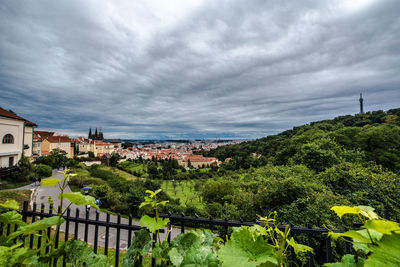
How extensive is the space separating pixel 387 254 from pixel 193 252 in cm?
56

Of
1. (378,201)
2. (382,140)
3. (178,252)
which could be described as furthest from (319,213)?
(382,140)

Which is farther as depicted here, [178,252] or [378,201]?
[378,201]

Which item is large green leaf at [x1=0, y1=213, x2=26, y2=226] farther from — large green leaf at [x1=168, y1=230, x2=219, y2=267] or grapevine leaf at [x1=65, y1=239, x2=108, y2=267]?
large green leaf at [x1=168, y1=230, x2=219, y2=267]

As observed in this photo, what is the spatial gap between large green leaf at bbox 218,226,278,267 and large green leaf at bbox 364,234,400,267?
0.25 m

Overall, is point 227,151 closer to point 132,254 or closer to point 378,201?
point 378,201

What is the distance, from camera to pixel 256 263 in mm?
536

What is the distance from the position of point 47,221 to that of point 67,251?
0.58ft

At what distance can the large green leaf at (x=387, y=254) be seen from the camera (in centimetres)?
39

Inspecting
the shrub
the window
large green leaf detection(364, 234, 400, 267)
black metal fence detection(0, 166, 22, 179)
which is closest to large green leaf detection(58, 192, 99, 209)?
large green leaf detection(364, 234, 400, 267)

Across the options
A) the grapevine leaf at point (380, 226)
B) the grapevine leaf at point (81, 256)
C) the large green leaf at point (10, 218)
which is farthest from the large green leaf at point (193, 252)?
the large green leaf at point (10, 218)

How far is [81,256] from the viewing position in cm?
83

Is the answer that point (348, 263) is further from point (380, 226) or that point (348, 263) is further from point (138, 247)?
point (138, 247)

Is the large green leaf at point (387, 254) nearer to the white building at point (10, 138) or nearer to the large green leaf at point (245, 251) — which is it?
the large green leaf at point (245, 251)

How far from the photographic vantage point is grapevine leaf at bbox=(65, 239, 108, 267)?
816mm
